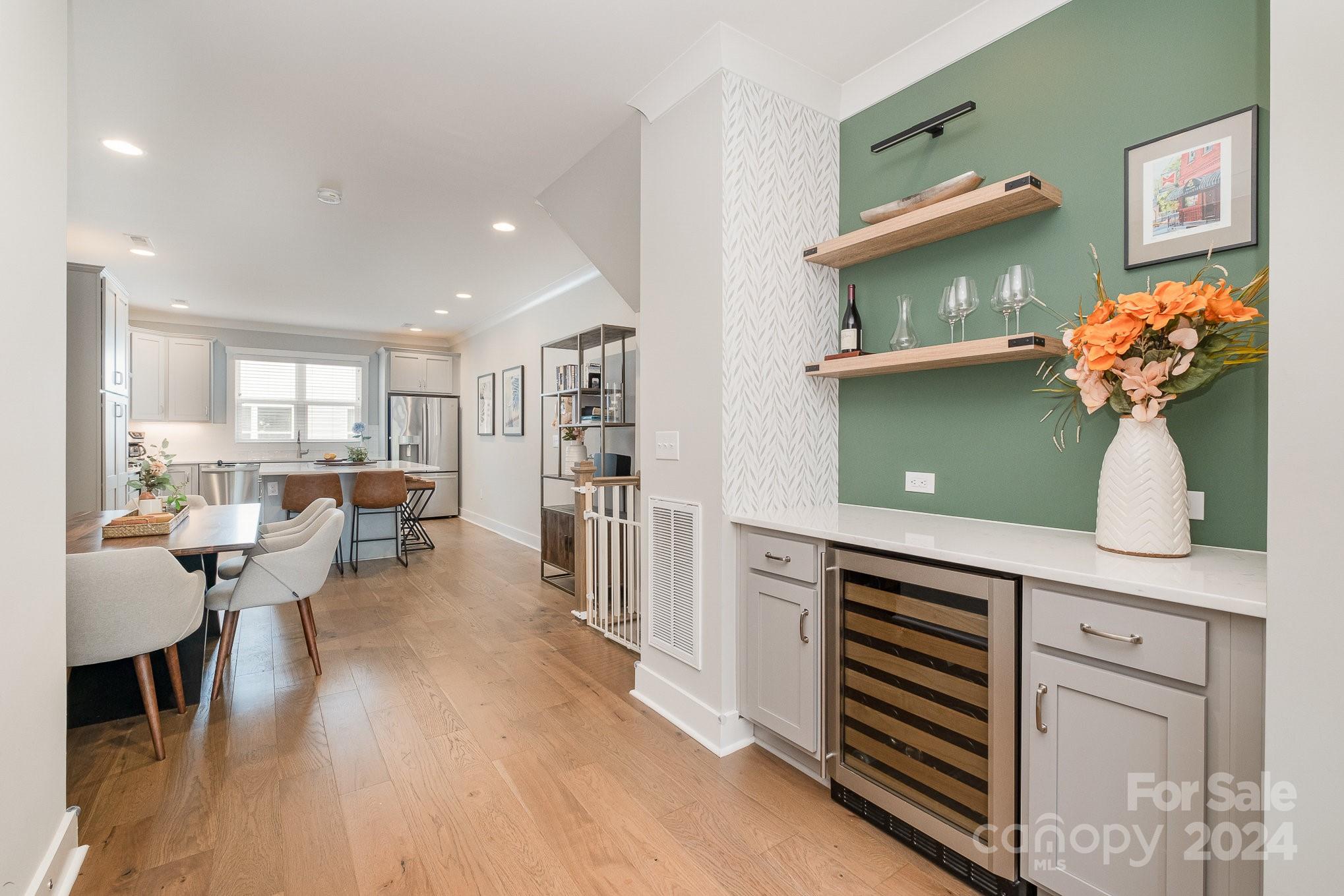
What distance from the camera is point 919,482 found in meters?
2.42

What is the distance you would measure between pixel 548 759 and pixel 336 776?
28.8 inches

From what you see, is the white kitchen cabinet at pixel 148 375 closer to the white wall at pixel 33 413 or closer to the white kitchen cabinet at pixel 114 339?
the white kitchen cabinet at pixel 114 339

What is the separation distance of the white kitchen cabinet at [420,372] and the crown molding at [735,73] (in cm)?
681

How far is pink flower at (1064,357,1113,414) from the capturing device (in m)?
1.64

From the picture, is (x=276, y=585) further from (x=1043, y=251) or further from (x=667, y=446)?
(x=1043, y=251)

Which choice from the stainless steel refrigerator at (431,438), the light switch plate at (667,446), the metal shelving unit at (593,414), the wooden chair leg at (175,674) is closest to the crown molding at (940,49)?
the light switch plate at (667,446)

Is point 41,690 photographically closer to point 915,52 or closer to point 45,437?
point 45,437

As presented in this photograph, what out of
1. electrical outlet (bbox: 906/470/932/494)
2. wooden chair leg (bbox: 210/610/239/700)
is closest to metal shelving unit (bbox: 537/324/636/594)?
wooden chair leg (bbox: 210/610/239/700)

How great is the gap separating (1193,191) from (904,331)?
880mm

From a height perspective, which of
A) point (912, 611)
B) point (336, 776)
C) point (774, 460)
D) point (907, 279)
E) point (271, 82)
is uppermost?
point (271, 82)

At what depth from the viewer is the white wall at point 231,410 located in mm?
7453

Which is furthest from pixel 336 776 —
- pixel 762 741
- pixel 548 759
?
pixel 762 741

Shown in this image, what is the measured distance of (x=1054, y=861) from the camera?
4.71ft

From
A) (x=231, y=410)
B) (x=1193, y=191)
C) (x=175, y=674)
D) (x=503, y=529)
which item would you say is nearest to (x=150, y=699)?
(x=175, y=674)
